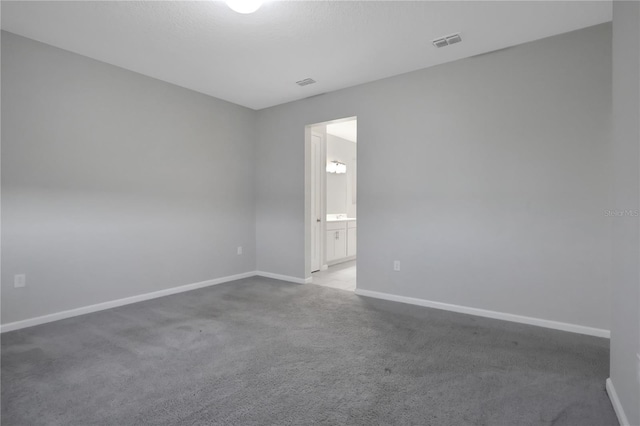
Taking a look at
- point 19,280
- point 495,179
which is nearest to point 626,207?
point 495,179

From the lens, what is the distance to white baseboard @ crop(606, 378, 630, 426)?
5.16 ft

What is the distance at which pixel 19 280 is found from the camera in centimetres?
294

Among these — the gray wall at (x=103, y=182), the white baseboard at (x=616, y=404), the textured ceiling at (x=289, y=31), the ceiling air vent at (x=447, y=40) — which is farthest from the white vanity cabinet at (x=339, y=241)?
the white baseboard at (x=616, y=404)

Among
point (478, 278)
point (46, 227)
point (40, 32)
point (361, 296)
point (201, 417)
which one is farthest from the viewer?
point (361, 296)

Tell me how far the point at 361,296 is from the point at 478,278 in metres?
1.37

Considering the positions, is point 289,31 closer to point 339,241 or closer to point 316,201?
point 316,201

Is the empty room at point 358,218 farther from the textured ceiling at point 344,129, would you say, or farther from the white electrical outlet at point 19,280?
the textured ceiling at point 344,129

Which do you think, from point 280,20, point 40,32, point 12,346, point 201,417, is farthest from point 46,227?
point 280,20

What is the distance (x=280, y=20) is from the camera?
8.84 ft

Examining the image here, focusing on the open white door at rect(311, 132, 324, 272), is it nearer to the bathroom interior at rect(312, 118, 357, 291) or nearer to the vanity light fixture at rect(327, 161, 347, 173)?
the bathroom interior at rect(312, 118, 357, 291)

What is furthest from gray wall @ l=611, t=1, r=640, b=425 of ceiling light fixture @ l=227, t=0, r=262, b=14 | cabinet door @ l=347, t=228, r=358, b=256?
cabinet door @ l=347, t=228, r=358, b=256

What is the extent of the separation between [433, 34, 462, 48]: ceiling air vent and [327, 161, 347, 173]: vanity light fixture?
390 centimetres

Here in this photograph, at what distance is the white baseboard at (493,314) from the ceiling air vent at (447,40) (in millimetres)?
2637

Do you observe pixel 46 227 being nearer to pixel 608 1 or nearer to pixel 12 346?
pixel 12 346
